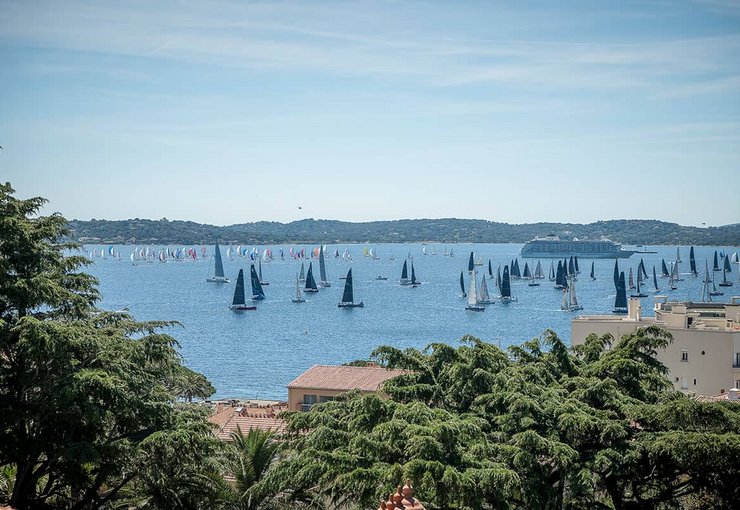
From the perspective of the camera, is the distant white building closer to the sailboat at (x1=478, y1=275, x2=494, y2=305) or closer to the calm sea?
the calm sea

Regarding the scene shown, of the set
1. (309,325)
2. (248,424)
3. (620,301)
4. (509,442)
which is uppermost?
(509,442)

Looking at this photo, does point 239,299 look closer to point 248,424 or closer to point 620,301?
point 620,301

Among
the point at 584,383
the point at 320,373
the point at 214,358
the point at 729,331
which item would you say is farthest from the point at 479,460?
the point at 214,358

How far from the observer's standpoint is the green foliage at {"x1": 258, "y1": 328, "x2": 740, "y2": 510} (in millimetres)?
21109

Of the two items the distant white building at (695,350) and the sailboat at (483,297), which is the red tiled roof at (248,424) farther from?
the sailboat at (483,297)

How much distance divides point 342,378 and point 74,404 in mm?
19992

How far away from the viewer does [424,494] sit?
20281mm

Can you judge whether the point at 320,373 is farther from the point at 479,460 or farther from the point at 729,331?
the point at 729,331

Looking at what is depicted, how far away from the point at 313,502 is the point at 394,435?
9.15 ft

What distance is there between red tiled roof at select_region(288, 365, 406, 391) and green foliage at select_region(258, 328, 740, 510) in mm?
10204

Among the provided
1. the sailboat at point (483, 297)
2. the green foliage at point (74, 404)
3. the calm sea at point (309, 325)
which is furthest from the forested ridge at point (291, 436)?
the sailboat at point (483, 297)

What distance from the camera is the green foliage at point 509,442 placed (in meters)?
21.1

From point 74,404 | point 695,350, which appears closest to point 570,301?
point 695,350

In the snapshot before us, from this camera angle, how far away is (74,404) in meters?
20.0
